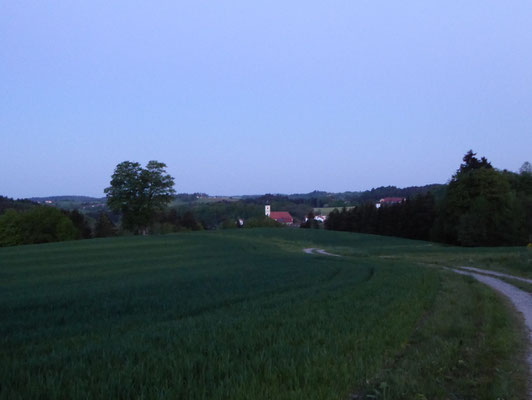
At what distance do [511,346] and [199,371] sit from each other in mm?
5937

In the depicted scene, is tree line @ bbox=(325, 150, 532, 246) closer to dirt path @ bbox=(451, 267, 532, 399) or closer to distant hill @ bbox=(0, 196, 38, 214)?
dirt path @ bbox=(451, 267, 532, 399)

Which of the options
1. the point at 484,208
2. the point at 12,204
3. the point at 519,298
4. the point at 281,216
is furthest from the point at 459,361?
the point at 281,216

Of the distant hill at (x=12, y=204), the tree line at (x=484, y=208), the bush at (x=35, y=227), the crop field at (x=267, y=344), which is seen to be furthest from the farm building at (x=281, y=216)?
the crop field at (x=267, y=344)

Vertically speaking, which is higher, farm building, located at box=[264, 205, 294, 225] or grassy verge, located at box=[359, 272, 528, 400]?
farm building, located at box=[264, 205, 294, 225]

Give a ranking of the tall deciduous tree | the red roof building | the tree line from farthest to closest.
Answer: the red roof building < the tall deciduous tree < the tree line

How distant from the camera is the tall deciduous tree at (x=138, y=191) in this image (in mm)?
70938

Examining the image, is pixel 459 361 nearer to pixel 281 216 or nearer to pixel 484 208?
pixel 484 208

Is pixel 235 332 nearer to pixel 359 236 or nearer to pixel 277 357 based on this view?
pixel 277 357

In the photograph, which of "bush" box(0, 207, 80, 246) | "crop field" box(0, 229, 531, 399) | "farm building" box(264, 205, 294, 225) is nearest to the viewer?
"crop field" box(0, 229, 531, 399)

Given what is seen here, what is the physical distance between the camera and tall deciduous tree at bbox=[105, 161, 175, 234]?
70.9 meters

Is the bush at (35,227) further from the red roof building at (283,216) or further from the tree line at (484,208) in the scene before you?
the red roof building at (283,216)

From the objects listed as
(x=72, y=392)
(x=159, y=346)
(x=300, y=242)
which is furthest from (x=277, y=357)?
(x=300, y=242)

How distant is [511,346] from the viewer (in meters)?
8.49

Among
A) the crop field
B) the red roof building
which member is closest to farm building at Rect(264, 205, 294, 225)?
the red roof building
